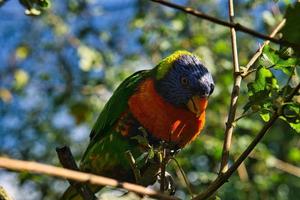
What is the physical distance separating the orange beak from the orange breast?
0.10 feet

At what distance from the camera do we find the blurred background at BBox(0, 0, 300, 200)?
3.55m

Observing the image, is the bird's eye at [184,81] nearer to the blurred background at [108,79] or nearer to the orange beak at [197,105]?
the orange beak at [197,105]

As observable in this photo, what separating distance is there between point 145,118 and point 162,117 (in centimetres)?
8

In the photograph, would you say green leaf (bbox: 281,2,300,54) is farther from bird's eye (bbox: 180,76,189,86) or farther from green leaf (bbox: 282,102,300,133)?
bird's eye (bbox: 180,76,189,86)

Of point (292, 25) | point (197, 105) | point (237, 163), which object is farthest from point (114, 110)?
point (292, 25)

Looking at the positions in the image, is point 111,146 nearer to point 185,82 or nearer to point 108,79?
point 185,82

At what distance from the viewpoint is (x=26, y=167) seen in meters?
0.53

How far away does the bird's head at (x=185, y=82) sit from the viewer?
91.8 inches

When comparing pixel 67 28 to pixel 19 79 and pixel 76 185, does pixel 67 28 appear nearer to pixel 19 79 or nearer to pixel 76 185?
pixel 19 79

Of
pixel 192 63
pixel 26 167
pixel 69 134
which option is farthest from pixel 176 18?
pixel 26 167

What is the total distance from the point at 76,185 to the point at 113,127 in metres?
1.14

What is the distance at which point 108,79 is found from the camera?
3.66 meters

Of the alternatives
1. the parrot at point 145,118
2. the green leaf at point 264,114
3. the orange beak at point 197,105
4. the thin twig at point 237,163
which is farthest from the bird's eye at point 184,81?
the thin twig at point 237,163

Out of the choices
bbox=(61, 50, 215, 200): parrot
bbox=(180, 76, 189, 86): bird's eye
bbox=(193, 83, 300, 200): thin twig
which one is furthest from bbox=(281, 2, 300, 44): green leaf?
bbox=(180, 76, 189, 86): bird's eye
